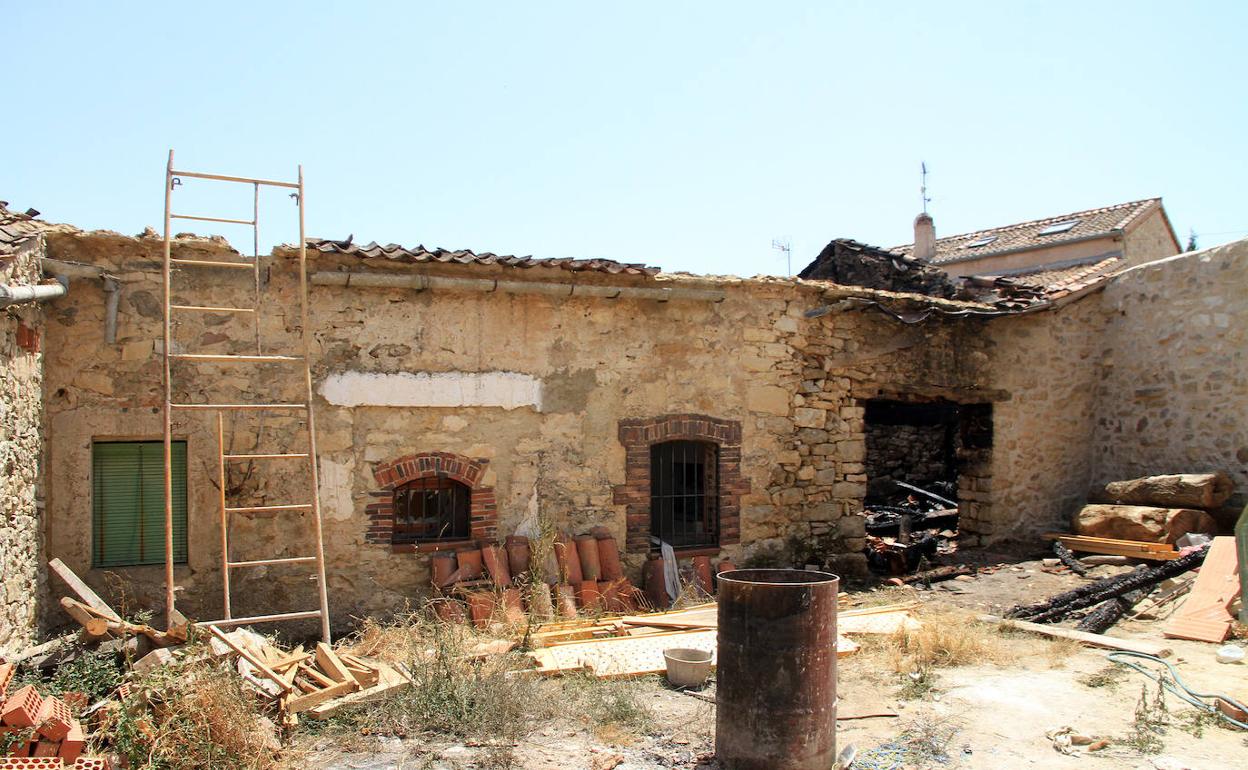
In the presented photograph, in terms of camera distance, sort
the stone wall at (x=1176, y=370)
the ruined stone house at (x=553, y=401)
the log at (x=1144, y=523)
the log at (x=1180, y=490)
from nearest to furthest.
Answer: the ruined stone house at (x=553, y=401), the log at (x=1144, y=523), the log at (x=1180, y=490), the stone wall at (x=1176, y=370)

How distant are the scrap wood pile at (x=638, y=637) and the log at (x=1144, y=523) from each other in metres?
3.92

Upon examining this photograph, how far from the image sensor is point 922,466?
17.3 metres

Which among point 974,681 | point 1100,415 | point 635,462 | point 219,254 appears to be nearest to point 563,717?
point 974,681

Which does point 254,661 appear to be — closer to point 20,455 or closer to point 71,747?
point 71,747

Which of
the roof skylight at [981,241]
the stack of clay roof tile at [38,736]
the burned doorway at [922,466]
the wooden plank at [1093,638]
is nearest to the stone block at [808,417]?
the burned doorway at [922,466]

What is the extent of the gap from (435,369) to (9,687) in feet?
15.4

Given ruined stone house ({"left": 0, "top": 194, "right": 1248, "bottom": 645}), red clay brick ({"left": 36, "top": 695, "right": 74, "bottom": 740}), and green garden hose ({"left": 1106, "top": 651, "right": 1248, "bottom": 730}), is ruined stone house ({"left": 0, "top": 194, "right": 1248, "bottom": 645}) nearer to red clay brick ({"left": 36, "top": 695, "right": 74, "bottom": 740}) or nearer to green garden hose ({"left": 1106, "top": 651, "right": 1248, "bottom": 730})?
red clay brick ({"left": 36, "top": 695, "right": 74, "bottom": 740})

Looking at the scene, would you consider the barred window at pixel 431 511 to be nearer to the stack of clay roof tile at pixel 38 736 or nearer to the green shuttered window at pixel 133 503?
the green shuttered window at pixel 133 503

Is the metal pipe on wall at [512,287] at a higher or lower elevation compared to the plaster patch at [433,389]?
higher

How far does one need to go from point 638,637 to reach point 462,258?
4147mm

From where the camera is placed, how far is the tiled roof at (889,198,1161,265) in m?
19.7

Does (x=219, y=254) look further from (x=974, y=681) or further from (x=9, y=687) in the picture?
(x=974, y=681)

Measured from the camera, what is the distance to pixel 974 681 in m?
7.06

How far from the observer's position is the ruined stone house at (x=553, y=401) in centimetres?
810
